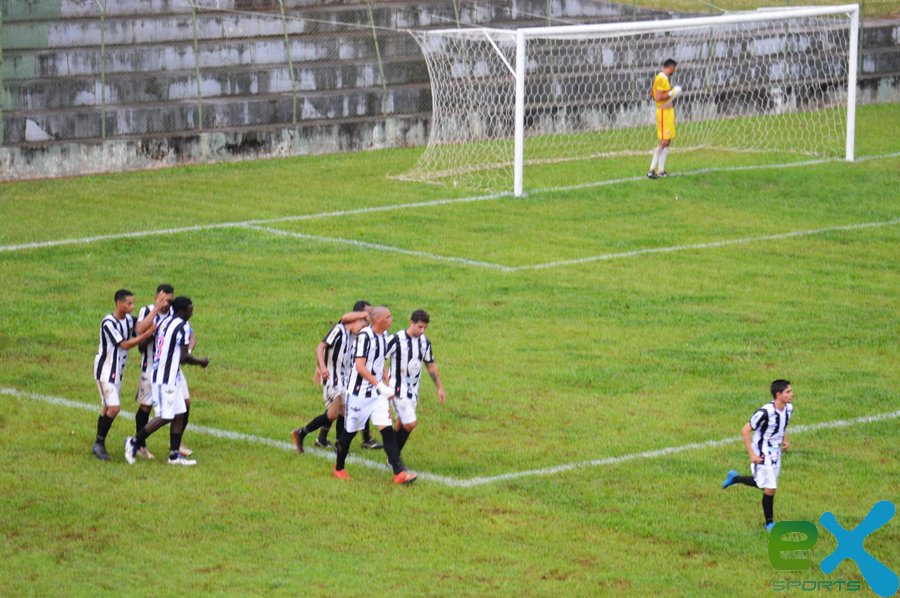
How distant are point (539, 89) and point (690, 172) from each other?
5.94 m

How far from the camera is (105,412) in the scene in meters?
13.3

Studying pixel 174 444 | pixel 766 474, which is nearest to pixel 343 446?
pixel 174 444

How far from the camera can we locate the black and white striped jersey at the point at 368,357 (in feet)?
41.3

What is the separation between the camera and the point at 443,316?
60.9ft

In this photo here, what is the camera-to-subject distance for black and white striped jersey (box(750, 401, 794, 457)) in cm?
1149

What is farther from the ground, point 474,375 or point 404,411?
point 404,411

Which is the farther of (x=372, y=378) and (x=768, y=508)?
(x=372, y=378)

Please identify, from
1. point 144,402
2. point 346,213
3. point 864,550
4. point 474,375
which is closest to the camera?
point 864,550

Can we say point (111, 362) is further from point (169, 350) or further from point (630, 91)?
point (630, 91)

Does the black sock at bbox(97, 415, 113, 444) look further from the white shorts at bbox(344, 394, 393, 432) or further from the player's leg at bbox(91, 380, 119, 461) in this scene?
the white shorts at bbox(344, 394, 393, 432)

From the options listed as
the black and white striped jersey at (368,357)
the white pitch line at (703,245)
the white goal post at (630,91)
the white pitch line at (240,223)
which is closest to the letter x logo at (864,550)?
the black and white striped jersey at (368,357)

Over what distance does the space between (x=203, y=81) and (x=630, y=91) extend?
928 centimetres

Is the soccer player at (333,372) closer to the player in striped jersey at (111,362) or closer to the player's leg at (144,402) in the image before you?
the player's leg at (144,402)

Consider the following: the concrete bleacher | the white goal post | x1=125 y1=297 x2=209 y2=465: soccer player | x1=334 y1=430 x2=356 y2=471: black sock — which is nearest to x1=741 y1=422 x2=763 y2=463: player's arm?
x1=334 y1=430 x2=356 y2=471: black sock
